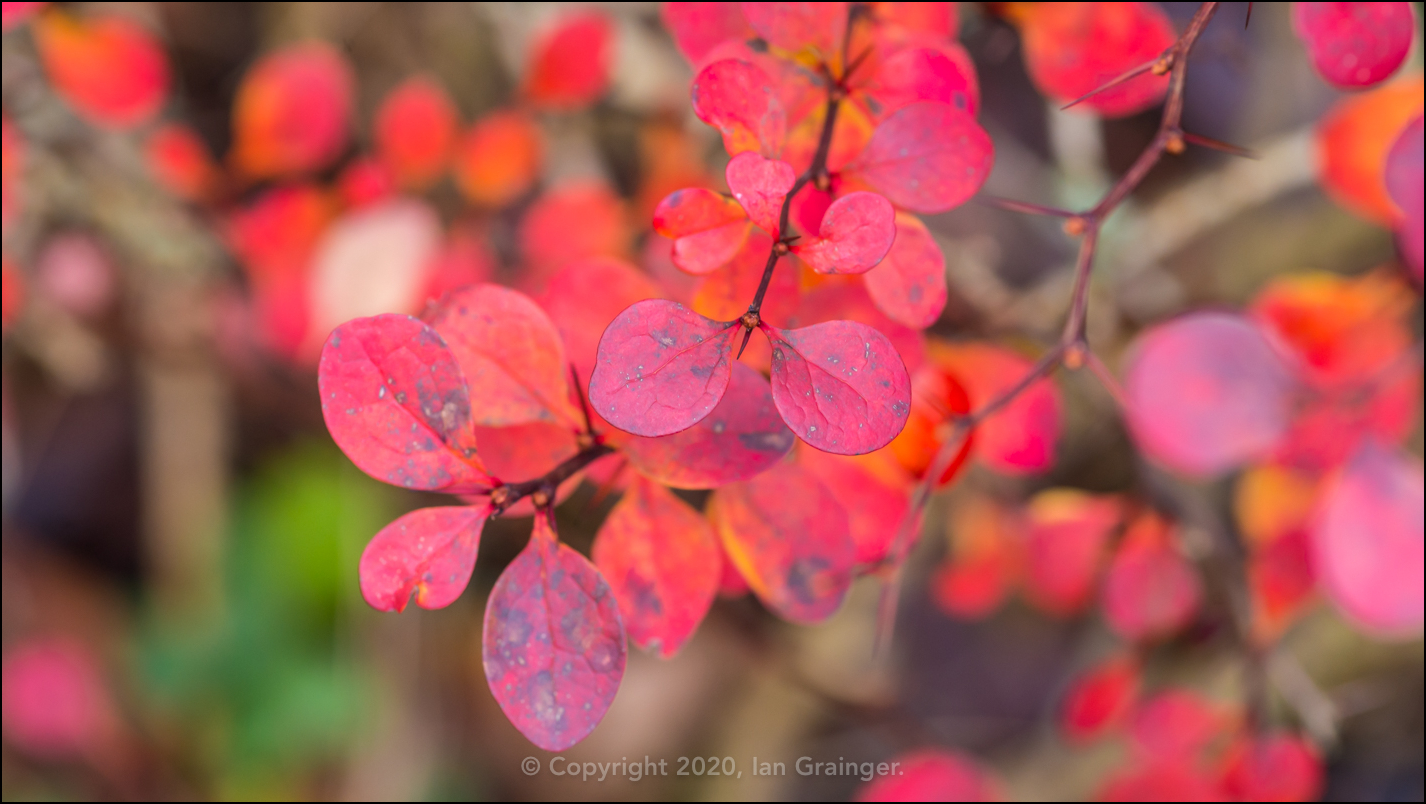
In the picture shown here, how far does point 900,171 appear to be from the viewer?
34 centimetres

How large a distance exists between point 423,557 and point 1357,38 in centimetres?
47

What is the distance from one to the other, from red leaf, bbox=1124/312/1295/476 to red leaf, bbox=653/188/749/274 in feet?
1.18

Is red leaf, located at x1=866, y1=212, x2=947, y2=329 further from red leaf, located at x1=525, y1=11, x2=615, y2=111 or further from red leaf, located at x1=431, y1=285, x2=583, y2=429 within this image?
red leaf, located at x1=525, y1=11, x2=615, y2=111

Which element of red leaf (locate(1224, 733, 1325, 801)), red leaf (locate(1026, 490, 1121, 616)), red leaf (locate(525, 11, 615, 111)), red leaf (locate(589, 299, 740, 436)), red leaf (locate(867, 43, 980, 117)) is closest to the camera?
red leaf (locate(589, 299, 740, 436))

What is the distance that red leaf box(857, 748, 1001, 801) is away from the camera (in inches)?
24.5

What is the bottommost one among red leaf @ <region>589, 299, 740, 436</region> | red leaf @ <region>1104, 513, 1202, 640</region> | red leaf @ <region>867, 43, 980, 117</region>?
red leaf @ <region>1104, 513, 1202, 640</region>

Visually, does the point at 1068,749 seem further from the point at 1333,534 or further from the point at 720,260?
the point at 720,260

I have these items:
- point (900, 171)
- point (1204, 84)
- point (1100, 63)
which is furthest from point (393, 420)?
point (1204, 84)

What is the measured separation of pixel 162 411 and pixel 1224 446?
4.32ft

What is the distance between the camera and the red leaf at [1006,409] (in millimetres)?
528

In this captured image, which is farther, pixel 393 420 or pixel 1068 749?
pixel 1068 749

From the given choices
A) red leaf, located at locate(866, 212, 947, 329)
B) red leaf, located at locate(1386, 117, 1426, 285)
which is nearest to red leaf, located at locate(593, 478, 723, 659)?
red leaf, located at locate(866, 212, 947, 329)

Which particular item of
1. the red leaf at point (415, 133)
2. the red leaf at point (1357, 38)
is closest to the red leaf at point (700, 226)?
the red leaf at point (1357, 38)

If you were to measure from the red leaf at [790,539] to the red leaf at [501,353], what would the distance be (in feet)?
0.31
